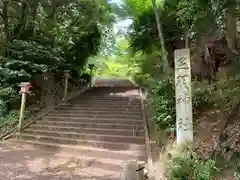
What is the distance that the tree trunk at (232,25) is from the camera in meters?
5.90

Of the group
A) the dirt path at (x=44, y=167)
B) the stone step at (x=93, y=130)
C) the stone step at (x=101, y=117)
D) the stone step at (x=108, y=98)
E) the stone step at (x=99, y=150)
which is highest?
the stone step at (x=108, y=98)

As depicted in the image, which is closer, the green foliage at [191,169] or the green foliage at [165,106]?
the green foliage at [191,169]

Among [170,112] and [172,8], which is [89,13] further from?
[170,112]

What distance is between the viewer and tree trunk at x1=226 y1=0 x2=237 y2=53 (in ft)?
19.3

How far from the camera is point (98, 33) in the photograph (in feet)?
55.3

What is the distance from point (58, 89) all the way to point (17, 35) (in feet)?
9.13

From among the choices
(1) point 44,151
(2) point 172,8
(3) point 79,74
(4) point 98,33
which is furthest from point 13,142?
(4) point 98,33

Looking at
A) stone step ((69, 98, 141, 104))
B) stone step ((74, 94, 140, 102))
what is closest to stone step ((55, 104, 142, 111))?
stone step ((69, 98, 141, 104))

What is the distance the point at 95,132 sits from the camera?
359 inches

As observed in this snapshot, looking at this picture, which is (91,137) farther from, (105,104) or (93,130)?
(105,104)

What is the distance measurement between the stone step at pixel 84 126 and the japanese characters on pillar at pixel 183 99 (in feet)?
10.6

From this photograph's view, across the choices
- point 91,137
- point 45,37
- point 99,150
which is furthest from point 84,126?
point 45,37

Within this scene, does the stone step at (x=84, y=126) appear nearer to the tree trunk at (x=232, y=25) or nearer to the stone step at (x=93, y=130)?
the stone step at (x=93, y=130)

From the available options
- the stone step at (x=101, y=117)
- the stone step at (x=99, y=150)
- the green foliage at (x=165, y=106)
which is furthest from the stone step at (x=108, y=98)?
the stone step at (x=99, y=150)
